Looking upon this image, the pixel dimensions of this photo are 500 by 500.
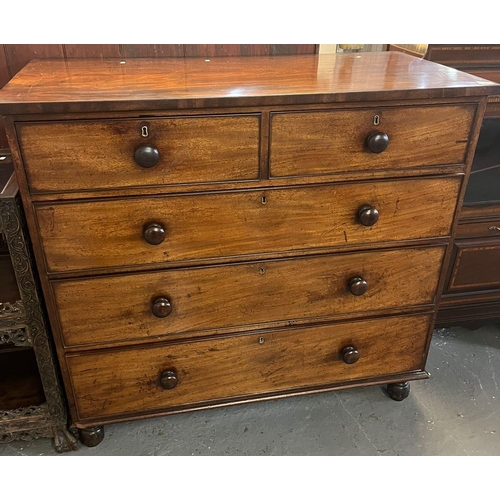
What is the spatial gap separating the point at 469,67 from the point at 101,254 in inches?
52.3

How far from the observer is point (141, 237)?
1.33 metres

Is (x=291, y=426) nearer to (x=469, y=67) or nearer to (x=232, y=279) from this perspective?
(x=232, y=279)

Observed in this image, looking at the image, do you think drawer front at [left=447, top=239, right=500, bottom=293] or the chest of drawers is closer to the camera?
the chest of drawers

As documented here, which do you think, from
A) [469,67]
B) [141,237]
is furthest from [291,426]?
[469,67]

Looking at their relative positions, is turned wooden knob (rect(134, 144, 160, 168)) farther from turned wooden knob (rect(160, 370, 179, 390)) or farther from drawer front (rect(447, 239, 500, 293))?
drawer front (rect(447, 239, 500, 293))

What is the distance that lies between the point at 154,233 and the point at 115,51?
0.72 m

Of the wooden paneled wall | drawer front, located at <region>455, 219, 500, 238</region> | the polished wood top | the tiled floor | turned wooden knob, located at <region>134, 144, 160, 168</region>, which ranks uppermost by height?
the wooden paneled wall

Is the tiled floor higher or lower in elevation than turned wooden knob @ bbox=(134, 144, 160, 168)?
lower

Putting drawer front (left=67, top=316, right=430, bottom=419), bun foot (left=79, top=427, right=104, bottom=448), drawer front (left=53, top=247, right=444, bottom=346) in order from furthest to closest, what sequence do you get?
bun foot (left=79, top=427, right=104, bottom=448), drawer front (left=67, top=316, right=430, bottom=419), drawer front (left=53, top=247, right=444, bottom=346)

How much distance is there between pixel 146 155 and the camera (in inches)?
47.3

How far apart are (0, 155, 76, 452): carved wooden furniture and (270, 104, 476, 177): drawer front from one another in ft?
2.26

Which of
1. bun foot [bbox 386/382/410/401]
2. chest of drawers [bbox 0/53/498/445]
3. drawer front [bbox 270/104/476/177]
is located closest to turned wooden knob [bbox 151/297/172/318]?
chest of drawers [bbox 0/53/498/445]

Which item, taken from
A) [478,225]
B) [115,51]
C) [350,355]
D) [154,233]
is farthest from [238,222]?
[478,225]

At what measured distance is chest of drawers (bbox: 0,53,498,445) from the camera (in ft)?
3.99
